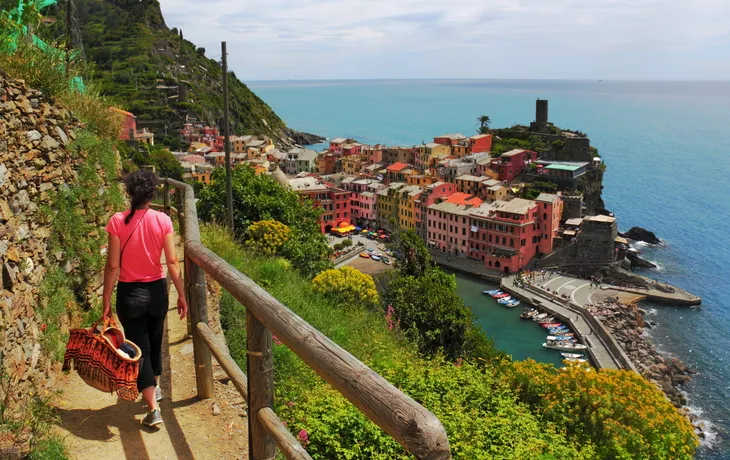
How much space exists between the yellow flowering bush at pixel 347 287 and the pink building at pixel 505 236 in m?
32.4

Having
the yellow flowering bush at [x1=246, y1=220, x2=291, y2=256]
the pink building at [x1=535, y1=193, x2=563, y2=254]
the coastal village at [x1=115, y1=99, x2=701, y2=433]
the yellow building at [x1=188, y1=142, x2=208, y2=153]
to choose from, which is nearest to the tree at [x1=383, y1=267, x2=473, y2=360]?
the yellow flowering bush at [x1=246, y1=220, x2=291, y2=256]

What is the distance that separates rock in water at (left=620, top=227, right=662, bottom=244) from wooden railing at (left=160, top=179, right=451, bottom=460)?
57030mm

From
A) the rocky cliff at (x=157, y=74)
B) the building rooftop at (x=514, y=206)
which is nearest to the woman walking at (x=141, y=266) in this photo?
the building rooftop at (x=514, y=206)

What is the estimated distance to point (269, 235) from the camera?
1435 cm

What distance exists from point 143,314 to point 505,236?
4362cm

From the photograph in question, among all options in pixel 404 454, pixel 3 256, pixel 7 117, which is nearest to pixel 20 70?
pixel 7 117

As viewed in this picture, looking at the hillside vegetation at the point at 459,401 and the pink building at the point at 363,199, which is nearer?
the hillside vegetation at the point at 459,401

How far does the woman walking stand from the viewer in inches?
135

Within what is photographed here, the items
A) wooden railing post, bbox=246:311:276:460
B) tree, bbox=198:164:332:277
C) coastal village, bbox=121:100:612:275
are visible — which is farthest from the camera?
coastal village, bbox=121:100:612:275

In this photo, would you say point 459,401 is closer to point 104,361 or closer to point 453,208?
point 104,361

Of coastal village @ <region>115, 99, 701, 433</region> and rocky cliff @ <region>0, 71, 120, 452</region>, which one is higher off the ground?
rocky cliff @ <region>0, 71, 120, 452</region>

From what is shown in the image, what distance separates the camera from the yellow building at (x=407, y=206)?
51.7 metres

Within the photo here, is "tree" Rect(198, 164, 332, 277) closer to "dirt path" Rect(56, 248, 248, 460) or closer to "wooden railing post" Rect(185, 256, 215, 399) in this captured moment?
"dirt path" Rect(56, 248, 248, 460)

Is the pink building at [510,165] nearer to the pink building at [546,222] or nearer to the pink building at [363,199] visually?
the pink building at [546,222]
